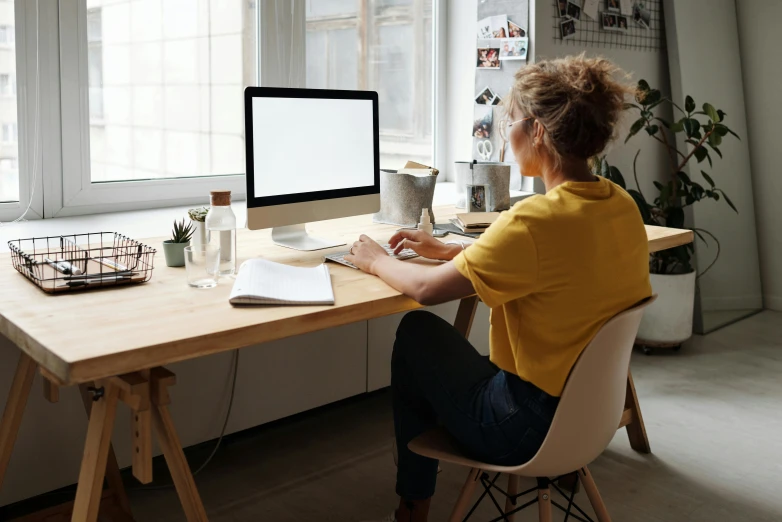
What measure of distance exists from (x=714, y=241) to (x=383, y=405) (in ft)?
6.87

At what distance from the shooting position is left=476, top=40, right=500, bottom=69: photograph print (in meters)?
3.35

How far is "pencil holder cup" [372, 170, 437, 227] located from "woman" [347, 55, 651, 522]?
0.65 m

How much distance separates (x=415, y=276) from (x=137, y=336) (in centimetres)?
60

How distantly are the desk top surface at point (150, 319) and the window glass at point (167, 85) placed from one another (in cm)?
81

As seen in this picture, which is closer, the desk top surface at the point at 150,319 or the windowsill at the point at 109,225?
the desk top surface at the point at 150,319

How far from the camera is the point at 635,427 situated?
99.3 inches

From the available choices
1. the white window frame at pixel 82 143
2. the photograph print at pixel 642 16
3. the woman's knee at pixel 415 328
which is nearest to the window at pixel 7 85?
the white window frame at pixel 82 143

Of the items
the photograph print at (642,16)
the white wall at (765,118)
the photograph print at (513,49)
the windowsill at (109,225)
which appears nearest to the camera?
the windowsill at (109,225)

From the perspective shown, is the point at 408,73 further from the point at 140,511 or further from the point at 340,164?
the point at 140,511

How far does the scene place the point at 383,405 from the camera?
9.57 ft

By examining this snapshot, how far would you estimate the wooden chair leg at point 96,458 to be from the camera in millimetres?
→ 1393

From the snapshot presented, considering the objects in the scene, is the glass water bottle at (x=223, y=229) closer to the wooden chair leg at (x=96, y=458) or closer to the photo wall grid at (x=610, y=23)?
the wooden chair leg at (x=96, y=458)

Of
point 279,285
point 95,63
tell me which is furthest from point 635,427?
point 95,63

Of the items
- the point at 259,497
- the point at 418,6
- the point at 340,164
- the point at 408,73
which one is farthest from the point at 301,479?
the point at 418,6
